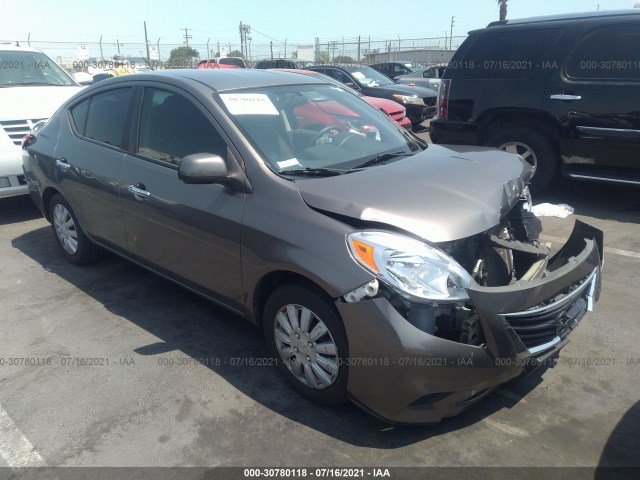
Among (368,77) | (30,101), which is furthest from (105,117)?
(368,77)

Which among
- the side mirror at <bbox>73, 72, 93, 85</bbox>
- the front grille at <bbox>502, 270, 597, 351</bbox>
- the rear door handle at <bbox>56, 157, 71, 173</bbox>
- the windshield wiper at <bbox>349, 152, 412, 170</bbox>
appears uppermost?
the side mirror at <bbox>73, 72, 93, 85</bbox>

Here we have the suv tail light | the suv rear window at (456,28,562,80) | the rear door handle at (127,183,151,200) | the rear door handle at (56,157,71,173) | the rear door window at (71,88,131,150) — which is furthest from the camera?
the suv tail light

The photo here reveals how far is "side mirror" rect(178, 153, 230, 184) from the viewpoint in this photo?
2.95 metres

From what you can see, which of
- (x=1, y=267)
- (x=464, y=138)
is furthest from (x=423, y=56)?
(x=1, y=267)

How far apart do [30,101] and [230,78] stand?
14.2ft

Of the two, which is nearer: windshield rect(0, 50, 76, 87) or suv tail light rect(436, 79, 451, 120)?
suv tail light rect(436, 79, 451, 120)

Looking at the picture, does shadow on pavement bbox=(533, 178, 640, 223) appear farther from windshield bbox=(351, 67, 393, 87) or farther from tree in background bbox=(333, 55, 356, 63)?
tree in background bbox=(333, 55, 356, 63)

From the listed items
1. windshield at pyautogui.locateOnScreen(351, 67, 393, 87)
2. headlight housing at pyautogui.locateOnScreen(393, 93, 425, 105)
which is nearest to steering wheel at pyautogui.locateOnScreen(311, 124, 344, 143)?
headlight housing at pyautogui.locateOnScreen(393, 93, 425, 105)

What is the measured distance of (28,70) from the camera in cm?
761

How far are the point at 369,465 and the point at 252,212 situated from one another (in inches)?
56.7

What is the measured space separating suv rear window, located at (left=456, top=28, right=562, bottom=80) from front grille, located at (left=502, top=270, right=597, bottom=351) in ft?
13.0

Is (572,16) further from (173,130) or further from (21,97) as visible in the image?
(21,97)

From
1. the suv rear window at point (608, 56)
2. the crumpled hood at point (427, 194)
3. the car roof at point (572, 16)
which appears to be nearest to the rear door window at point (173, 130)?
the crumpled hood at point (427, 194)

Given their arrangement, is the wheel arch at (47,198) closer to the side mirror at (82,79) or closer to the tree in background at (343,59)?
the side mirror at (82,79)
